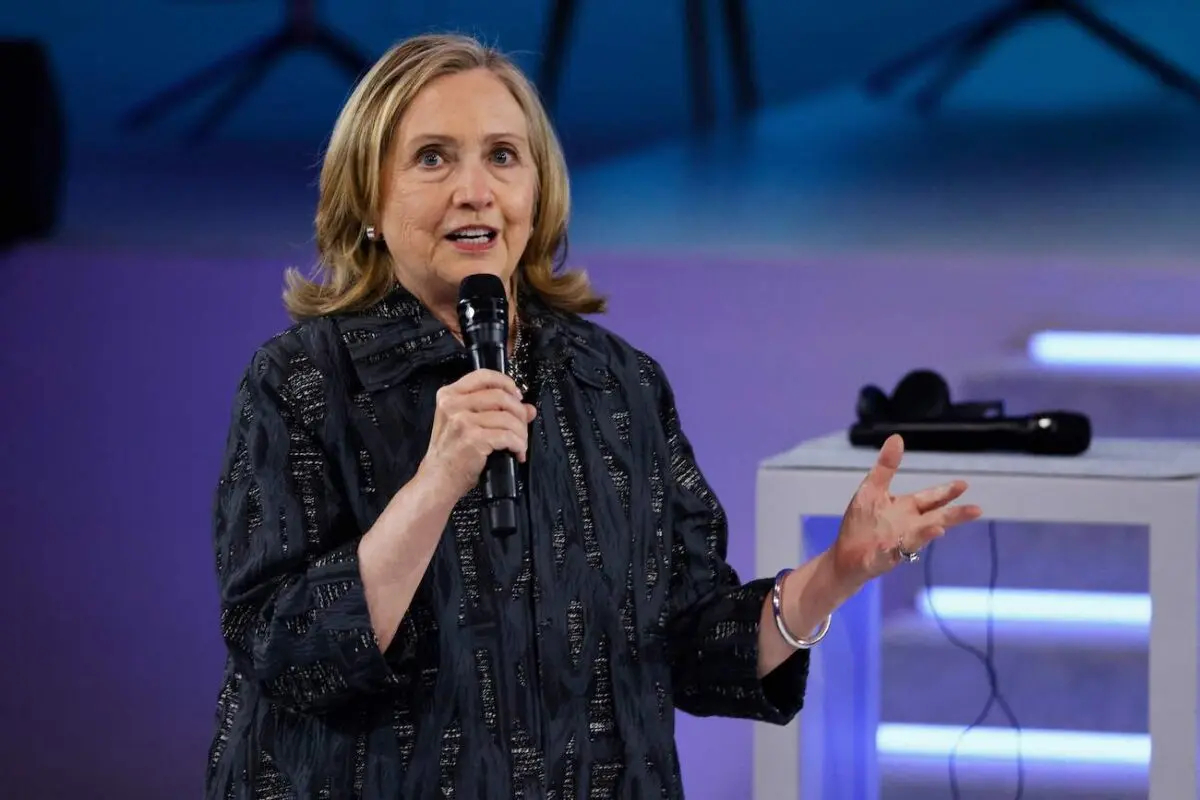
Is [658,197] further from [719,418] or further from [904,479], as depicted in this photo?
[904,479]

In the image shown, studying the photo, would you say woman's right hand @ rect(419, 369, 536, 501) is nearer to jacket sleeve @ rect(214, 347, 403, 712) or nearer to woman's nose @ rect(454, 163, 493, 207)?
jacket sleeve @ rect(214, 347, 403, 712)

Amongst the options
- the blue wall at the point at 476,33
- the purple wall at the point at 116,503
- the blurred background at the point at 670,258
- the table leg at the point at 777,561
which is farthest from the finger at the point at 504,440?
the purple wall at the point at 116,503

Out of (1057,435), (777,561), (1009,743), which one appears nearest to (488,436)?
(777,561)

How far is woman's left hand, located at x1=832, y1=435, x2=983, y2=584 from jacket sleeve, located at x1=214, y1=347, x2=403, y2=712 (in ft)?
1.33

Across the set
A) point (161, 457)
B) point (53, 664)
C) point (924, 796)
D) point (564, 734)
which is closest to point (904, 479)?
point (924, 796)

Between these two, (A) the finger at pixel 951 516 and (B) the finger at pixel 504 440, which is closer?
(B) the finger at pixel 504 440

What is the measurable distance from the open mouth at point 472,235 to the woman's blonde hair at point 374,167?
0.09 m

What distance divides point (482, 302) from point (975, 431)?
0.94m

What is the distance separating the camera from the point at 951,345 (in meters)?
3.00

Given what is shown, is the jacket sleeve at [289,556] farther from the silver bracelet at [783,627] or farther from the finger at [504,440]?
the silver bracelet at [783,627]

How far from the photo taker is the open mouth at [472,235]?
59.1 inches

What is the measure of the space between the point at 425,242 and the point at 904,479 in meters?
0.76

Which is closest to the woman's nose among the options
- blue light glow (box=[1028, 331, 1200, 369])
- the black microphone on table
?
the black microphone on table

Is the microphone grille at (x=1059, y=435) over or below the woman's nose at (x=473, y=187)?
below
